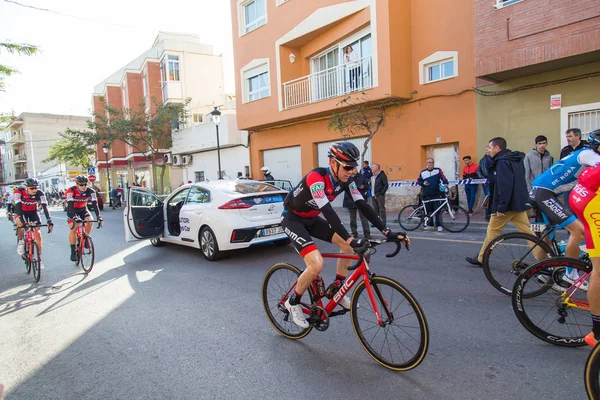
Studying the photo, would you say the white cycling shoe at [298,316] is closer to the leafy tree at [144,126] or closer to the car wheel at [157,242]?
the car wheel at [157,242]

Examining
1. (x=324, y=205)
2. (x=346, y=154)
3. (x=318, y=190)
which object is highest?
(x=346, y=154)

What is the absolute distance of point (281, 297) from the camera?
3975 mm

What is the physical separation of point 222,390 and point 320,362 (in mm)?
851

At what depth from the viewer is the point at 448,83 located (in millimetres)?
12734

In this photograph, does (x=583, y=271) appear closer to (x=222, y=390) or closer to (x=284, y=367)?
(x=284, y=367)

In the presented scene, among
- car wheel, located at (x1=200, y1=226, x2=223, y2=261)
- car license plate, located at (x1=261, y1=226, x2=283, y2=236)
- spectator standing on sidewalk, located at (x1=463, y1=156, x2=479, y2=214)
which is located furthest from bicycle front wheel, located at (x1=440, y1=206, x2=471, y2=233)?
car wheel, located at (x1=200, y1=226, x2=223, y2=261)

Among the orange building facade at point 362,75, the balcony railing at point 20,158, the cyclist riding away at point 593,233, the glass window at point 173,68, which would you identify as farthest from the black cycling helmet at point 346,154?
the balcony railing at point 20,158

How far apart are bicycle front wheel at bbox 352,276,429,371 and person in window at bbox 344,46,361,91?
40.5ft

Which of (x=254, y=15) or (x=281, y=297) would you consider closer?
(x=281, y=297)

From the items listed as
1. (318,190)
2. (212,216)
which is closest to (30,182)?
(212,216)

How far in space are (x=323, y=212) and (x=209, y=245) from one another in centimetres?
465

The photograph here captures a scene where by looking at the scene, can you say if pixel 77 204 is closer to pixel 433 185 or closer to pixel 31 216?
pixel 31 216

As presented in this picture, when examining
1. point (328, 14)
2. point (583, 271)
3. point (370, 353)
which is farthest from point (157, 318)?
point (328, 14)

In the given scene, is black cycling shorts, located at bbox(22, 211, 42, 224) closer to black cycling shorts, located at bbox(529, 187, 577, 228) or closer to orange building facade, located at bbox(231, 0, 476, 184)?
black cycling shorts, located at bbox(529, 187, 577, 228)
